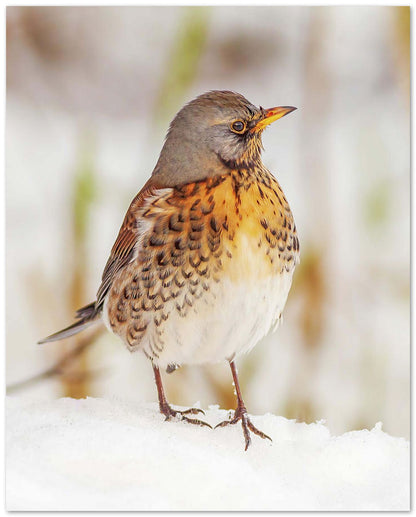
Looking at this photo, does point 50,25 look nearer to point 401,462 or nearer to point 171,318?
point 171,318

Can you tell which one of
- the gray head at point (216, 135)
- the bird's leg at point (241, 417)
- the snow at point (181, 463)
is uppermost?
the gray head at point (216, 135)

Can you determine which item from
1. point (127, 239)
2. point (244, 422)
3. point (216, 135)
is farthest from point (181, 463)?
point (216, 135)

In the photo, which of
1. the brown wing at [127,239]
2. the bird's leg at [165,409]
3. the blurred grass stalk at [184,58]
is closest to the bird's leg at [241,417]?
the bird's leg at [165,409]

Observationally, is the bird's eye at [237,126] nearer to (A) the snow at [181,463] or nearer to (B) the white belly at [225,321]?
(B) the white belly at [225,321]

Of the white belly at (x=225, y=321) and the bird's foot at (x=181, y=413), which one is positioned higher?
the white belly at (x=225, y=321)

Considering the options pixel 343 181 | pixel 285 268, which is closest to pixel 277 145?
pixel 343 181

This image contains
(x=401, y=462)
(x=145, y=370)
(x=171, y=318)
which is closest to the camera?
(x=171, y=318)
